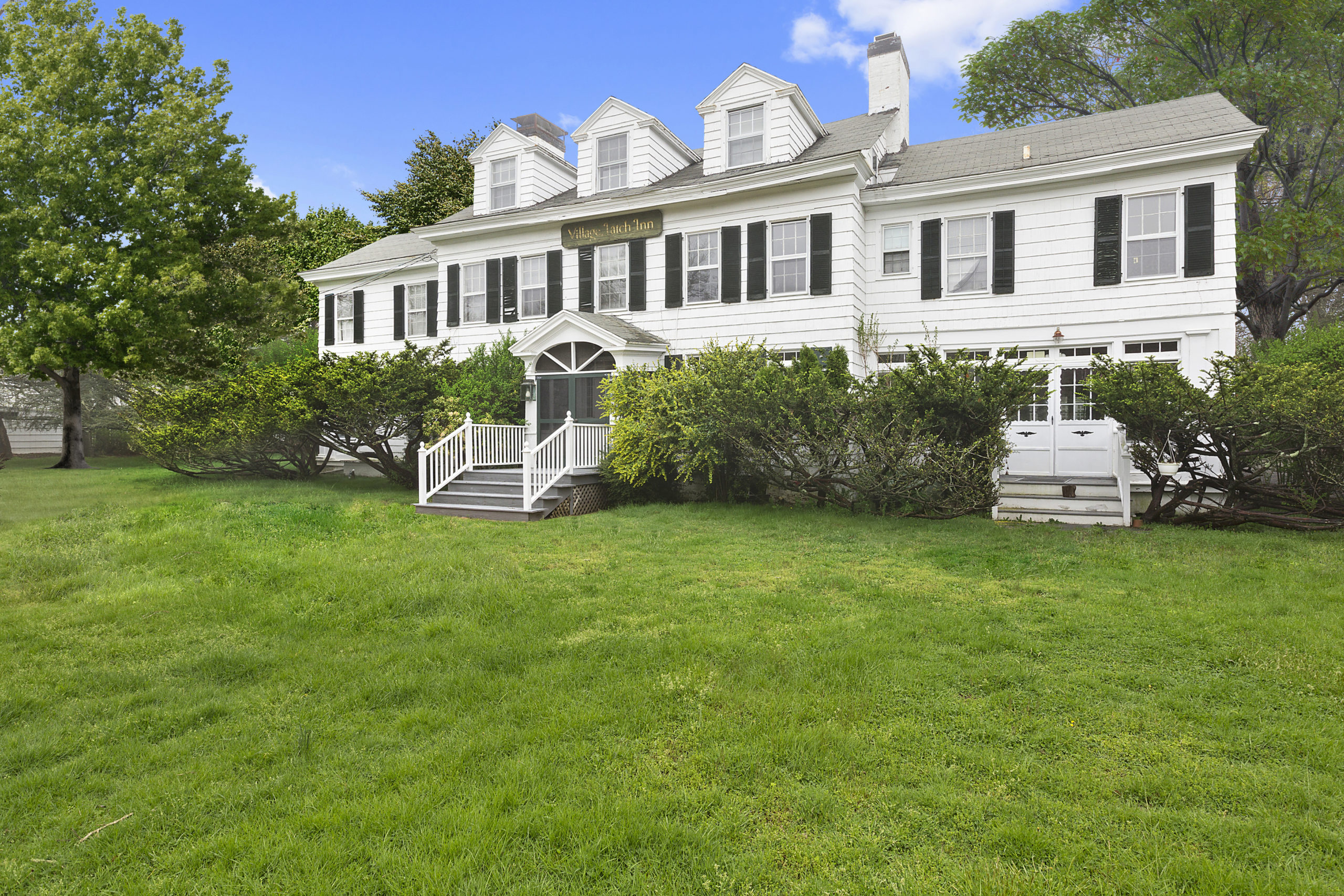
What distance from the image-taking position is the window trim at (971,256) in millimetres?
12844

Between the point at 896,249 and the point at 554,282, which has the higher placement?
the point at 896,249

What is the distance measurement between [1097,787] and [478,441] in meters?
11.4

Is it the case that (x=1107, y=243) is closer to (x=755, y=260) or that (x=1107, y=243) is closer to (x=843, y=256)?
(x=843, y=256)

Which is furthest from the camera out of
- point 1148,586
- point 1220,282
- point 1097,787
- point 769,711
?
point 1220,282

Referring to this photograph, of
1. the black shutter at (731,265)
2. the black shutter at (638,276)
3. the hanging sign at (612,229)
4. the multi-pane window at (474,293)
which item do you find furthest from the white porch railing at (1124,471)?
the multi-pane window at (474,293)

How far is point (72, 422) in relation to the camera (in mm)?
18203

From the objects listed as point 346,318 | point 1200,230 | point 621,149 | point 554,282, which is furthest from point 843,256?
point 346,318

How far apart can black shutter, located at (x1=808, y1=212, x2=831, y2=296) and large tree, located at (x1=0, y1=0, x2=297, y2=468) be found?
576 inches

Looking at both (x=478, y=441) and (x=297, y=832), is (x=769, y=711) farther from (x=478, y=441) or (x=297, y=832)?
(x=478, y=441)

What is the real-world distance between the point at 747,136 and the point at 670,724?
44.1 ft

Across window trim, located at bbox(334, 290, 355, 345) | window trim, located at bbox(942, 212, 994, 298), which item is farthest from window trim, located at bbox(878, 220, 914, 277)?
window trim, located at bbox(334, 290, 355, 345)

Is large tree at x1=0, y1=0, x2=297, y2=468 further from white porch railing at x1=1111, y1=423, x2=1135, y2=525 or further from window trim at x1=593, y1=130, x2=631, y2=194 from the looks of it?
white porch railing at x1=1111, y1=423, x2=1135, y2=525

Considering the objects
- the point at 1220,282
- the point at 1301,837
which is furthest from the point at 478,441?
the point at 1220,282

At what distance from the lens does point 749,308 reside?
13.8 m
